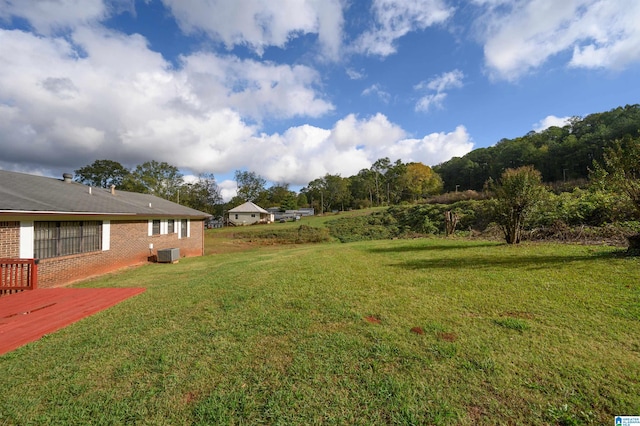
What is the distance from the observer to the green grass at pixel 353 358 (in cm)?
230

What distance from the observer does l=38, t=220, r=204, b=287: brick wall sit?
28.1ft

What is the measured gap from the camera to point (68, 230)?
9.39 meters

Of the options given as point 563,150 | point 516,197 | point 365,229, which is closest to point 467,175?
point 563,150

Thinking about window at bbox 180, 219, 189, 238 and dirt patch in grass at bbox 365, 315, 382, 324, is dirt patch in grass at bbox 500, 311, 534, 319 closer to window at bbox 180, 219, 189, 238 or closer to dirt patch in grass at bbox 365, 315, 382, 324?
dirt patch in grass at bbox 365, 315, 382, 324

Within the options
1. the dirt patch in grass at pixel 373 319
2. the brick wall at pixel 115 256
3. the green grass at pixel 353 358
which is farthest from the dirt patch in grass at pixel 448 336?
the brick wall at pixel 115 256

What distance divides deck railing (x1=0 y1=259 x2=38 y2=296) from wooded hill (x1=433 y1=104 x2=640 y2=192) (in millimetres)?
44825

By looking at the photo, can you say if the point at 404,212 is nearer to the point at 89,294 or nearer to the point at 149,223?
the point at 149,223

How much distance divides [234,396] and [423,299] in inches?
144

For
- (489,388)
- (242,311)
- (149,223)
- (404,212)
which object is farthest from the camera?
(404,212)

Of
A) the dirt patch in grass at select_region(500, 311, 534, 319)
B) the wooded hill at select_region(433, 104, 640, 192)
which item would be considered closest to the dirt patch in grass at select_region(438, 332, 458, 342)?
the dirt patch in grass at select_region(500, 311, 534, 319)

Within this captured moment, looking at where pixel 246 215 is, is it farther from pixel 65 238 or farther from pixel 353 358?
pixel 353 358

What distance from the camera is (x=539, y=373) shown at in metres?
2.63

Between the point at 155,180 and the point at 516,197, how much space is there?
5316 cm

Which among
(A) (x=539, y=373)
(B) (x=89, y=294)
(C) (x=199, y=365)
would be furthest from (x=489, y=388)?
(B) (x=89, y=294)
